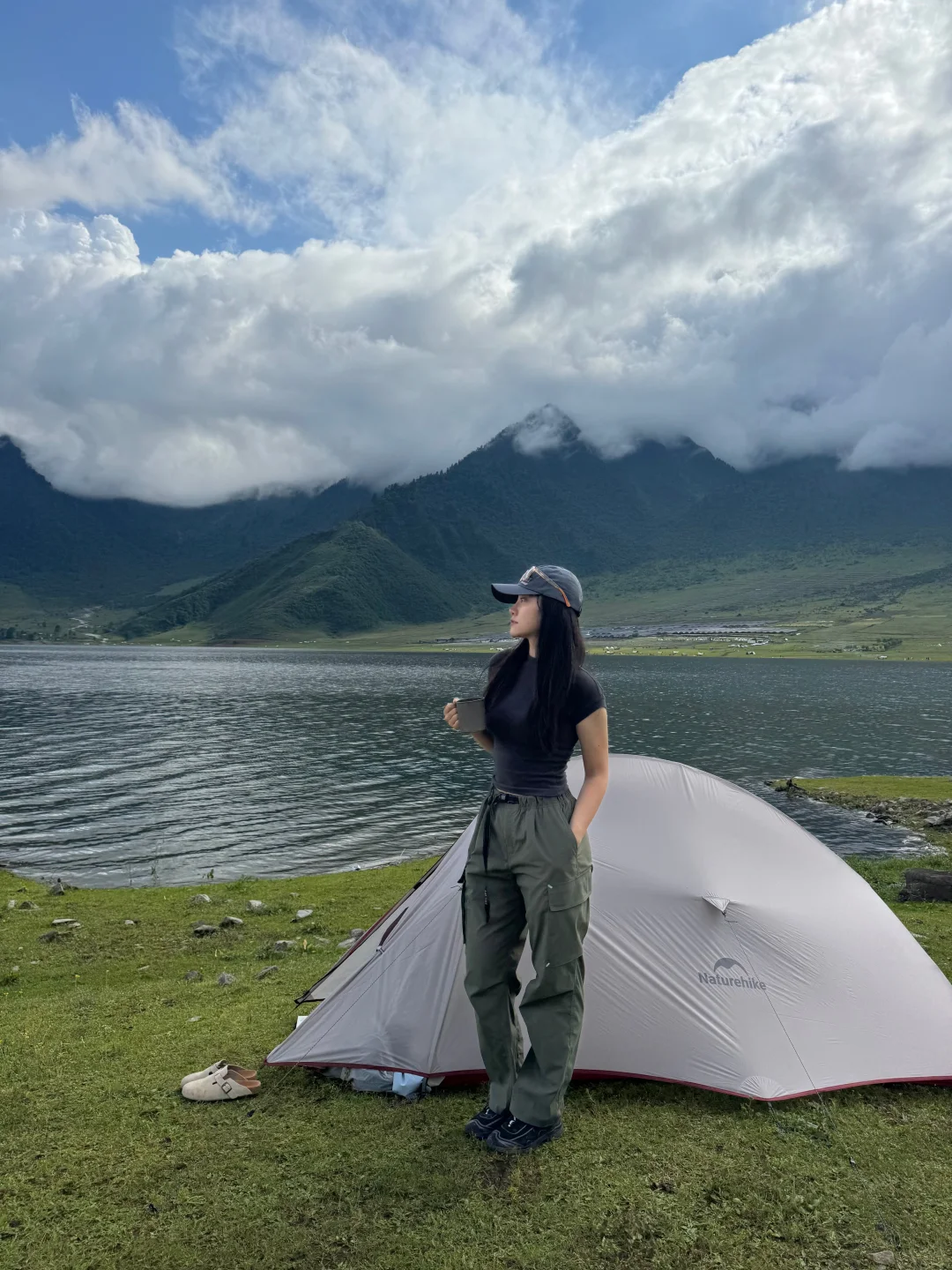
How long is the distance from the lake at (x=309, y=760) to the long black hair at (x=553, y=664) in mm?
21334

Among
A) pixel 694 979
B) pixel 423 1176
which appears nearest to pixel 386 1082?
pixel 423 1176

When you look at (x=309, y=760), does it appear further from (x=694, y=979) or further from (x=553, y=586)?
(x=553, y=586)

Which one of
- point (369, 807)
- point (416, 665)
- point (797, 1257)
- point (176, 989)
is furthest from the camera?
point (416, 665)

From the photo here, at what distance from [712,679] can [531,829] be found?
383ft

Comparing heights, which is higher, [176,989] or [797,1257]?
[797,1257]

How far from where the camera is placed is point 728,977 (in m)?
8.26

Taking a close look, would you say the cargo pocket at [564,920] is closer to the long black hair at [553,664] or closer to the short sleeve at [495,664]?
the long black hair at [553,664]

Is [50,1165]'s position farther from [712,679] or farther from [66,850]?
[712,679]

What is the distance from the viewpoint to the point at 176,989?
1188 centimetres

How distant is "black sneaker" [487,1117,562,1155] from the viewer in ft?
22.3

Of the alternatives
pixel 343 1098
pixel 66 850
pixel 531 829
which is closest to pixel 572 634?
pixel 531 829

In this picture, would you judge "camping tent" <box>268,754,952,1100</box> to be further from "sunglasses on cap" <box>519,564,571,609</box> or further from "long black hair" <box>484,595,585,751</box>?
"sunglasses on cap" <box>519,564,571,609</box>

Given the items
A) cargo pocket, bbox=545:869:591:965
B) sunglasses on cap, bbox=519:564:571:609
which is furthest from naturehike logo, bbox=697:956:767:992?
sunglasses on cap, bbox=519:564:571:609

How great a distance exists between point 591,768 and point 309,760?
43616 millimetres
